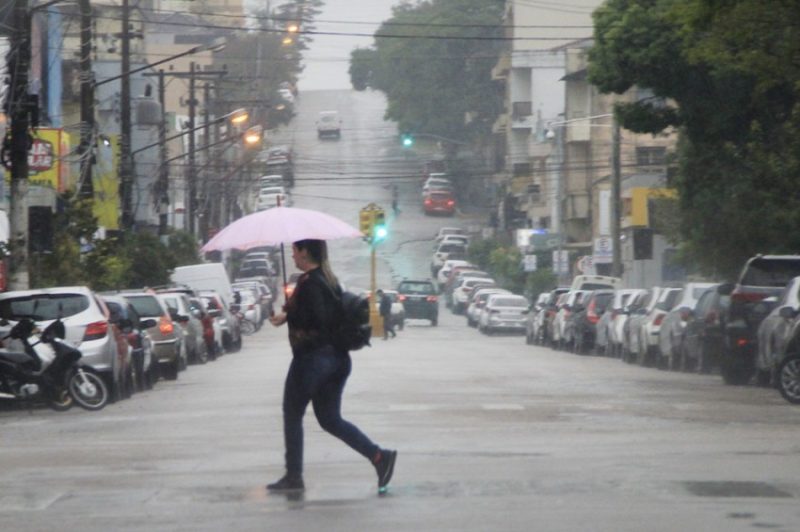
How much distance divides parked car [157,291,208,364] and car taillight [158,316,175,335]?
3478 mm

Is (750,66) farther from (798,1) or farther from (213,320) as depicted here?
(213,320)

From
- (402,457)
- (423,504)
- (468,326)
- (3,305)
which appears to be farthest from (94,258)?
(468,326)

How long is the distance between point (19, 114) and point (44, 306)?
5.60 metres

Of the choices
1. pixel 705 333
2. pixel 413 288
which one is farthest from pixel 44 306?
pixel 413 288

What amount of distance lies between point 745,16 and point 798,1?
3.34 feet

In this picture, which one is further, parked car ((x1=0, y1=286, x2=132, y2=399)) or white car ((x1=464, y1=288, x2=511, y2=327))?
white car ((x1=464, y1=288, x2=511, y2=327))

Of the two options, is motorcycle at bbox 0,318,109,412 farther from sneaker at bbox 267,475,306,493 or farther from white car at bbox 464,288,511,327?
white car at bbox 464,288,511,327

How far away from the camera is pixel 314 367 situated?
12734mm

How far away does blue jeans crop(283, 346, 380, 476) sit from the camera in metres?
12.7

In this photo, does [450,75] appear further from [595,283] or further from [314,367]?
[314,367]

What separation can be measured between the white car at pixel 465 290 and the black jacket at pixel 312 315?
241 ft

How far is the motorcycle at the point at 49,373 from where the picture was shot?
23188 mm

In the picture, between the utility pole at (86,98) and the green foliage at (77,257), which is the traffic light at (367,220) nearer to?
the green foliage at (77,257)

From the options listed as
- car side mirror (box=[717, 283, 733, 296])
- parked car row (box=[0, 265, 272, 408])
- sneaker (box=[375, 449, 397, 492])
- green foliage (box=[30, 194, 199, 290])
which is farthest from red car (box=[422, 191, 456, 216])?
sneaker (box=[375, 449, 397, 492])
